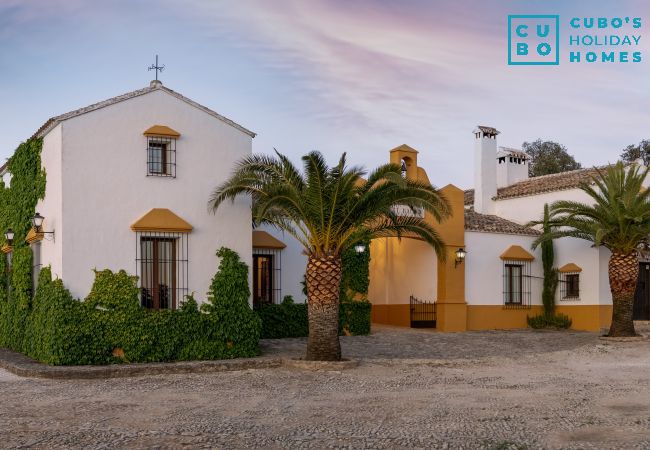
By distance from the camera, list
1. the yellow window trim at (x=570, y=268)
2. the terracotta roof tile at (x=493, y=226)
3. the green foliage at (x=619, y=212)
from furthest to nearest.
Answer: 1. the yellow window trim at (x=570, y=268)
2. the terracotta roof tile at (x=493, y=226)
3. the green foliage at (x=619, y=212)

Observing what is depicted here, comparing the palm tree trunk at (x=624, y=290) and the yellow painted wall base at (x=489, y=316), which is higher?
the palm tree trunk at (x=624, y=290)

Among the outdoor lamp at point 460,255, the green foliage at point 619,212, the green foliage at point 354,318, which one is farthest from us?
the outdoor lamp at point 460,255

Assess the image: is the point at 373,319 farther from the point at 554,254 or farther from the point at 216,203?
the point at 216,203

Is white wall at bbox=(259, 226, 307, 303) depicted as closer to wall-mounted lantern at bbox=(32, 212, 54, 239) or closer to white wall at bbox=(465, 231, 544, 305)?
white wall at bbox=(465, 231, 544, 305)

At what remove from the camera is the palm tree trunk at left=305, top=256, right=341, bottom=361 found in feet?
51.8

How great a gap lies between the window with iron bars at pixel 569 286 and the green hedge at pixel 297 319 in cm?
782

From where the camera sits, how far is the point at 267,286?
20.9 metres

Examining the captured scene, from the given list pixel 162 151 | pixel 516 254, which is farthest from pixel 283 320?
pixel 516 254

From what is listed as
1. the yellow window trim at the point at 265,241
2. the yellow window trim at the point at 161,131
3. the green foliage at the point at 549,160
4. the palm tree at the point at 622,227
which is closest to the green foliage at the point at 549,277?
the palm tree at the point at 622,227

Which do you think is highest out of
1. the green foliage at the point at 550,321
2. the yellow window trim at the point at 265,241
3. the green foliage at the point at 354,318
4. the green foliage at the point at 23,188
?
the green foliage at the point at 23,188

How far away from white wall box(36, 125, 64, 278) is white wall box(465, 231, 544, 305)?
43.4ft

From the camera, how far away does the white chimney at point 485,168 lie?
95.8 feet

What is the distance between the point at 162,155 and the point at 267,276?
564 cm

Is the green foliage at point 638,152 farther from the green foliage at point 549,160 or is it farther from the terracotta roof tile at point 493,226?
the terracotta roof tile at point 493,226
